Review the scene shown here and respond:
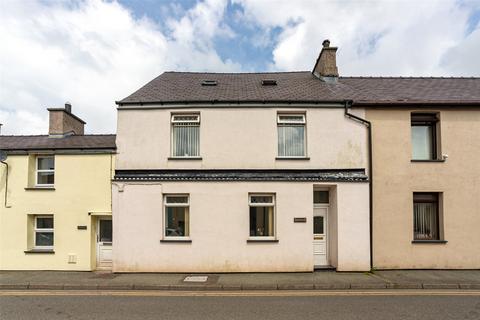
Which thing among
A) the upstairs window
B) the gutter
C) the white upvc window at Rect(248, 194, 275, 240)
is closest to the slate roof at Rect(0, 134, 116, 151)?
the gutter

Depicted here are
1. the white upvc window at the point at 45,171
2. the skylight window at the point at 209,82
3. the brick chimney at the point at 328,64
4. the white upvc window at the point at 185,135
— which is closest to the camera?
the white upvc window at the point at 185,135

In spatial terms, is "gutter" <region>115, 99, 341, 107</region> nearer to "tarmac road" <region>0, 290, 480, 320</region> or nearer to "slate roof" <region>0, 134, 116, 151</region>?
"slate roof" <region>0, 134, 116, 151</region>

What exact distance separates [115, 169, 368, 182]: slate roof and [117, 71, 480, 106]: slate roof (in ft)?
8.50

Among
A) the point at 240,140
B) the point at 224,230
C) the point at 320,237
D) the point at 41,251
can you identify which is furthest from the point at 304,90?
the point at 41,251

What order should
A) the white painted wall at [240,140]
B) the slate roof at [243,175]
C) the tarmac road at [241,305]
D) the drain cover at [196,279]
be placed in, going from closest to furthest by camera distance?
1. the tarmac road at [241,305]
2. the drain cover at [196,279]
3. the slate roof at [243,175]
4. the white painted wall at [240,140]

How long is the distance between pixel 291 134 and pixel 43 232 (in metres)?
10.2

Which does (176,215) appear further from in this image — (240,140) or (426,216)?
(426,216)

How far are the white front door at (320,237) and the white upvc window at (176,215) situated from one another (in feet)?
15.6

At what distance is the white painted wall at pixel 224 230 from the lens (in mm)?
10641

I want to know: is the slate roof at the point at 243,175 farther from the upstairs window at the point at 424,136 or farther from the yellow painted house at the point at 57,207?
the upstairs window at the point at 424,136

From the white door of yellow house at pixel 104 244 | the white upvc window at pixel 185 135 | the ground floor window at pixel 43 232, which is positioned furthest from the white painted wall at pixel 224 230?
the ground floor window at pixel 43 232

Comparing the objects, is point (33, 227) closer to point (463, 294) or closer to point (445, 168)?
point (463, 294)

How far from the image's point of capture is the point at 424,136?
12.0m

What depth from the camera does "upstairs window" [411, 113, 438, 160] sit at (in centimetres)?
1189
